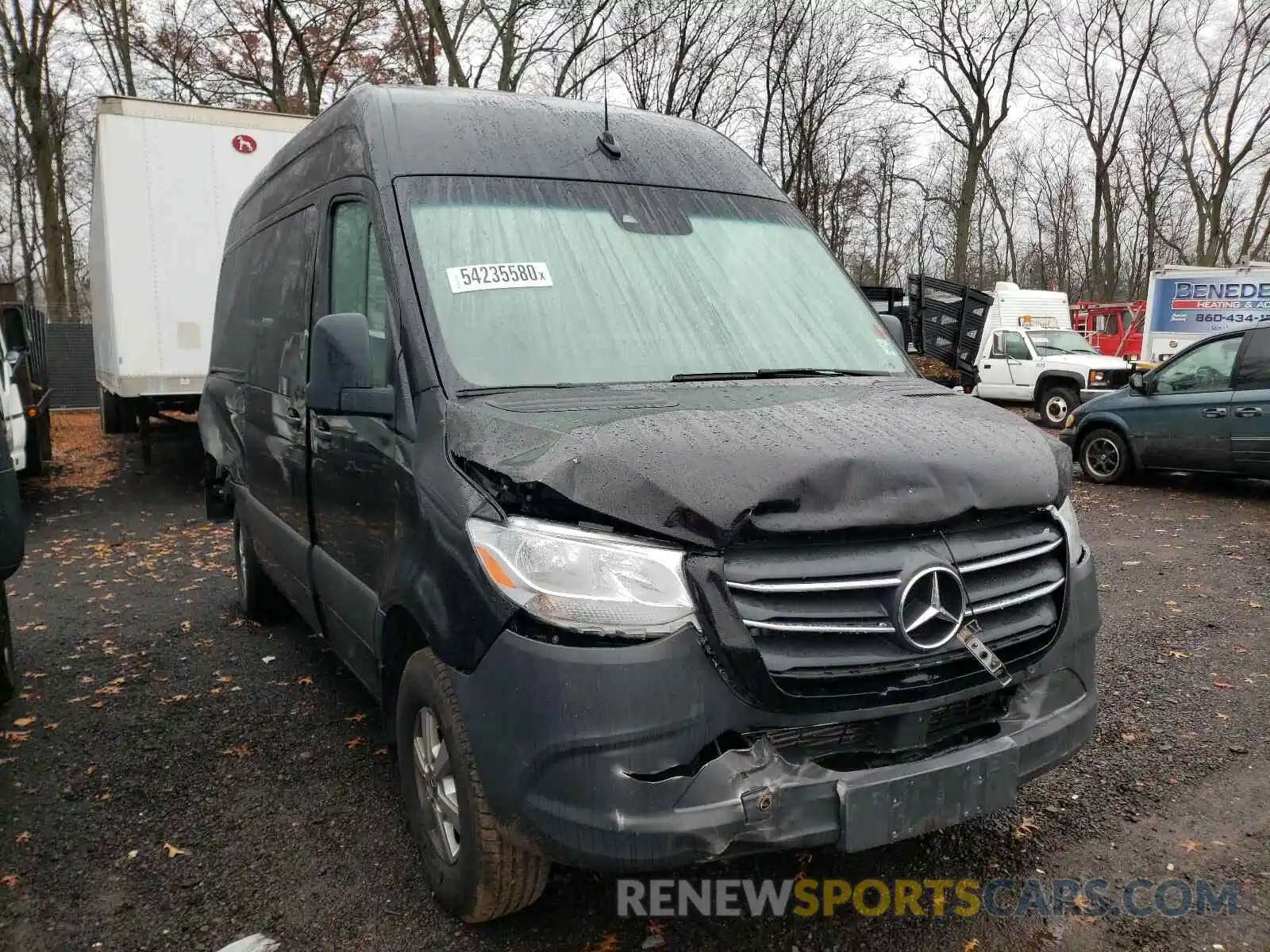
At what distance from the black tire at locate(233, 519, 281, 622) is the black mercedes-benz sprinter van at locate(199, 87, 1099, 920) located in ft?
7.07

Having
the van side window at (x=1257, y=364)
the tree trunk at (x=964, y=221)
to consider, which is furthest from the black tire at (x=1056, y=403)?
the tree trunk at (x=964, y=221)

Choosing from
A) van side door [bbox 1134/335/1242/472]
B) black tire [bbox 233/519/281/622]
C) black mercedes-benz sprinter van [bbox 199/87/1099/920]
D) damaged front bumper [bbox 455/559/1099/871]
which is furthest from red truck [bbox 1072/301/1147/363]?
damaged front bumper [bbox 455/559/1099/871]

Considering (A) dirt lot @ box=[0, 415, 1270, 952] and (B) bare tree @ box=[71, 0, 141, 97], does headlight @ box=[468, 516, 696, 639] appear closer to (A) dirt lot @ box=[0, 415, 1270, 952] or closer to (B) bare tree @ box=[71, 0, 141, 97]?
(A) dirt lot @ box=[0, 415, 1270, 952]

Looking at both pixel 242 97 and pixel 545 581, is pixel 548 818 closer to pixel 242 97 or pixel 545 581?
pixel 545 581

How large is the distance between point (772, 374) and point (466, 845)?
1730 mm

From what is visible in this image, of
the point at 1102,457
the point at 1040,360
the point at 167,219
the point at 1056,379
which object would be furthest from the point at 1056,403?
the point at 167,219

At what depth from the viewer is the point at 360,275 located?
3.30 m

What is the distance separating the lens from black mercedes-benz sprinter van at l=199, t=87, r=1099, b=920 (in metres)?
2.14

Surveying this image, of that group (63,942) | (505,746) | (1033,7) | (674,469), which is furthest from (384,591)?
(1033,7)

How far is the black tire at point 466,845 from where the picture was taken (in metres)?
2.40

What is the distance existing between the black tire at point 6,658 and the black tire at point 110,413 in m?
8.27

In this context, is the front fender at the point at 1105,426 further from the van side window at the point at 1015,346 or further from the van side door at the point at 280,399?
the van side window at the point at 1015,346

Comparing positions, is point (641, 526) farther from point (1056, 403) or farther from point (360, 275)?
point (1056, 403)

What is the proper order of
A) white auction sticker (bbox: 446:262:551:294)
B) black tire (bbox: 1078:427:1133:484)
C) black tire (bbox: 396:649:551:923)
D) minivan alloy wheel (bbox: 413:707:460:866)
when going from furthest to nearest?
black tire (bbox: 1078:427:1133:484) < white auction sticker (bbox: 446:262:551:294) < minivan alloy wheel (bbox: 413:707:460:866) < black tire (bbox: 396:649:551:923)
